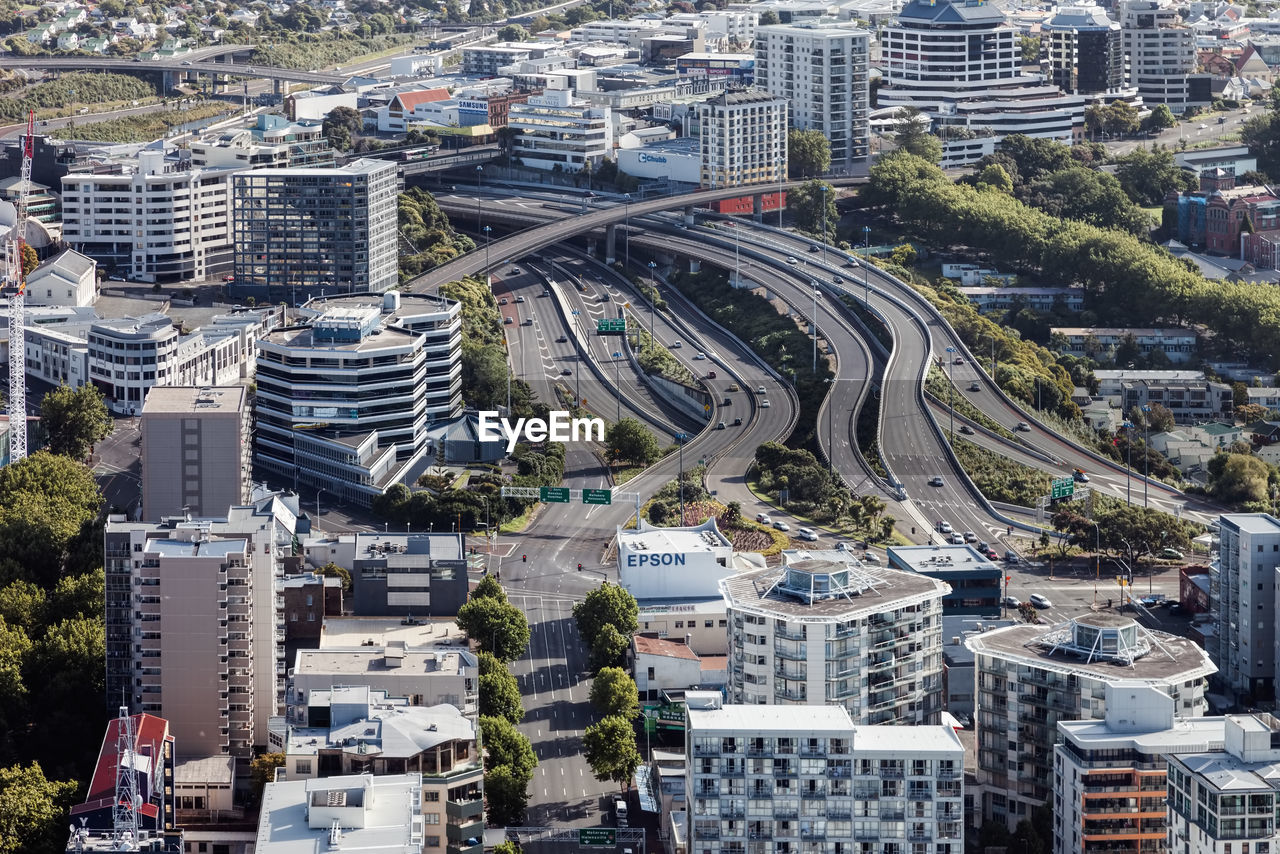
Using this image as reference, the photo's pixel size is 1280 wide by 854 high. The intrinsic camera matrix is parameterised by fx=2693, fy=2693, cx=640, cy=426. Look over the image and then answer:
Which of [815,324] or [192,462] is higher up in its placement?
[815,324]

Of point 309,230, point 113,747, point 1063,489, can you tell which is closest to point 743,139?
point 309,230

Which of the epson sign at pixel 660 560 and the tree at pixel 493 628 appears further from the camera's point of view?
the epson sign at pixel 660 560

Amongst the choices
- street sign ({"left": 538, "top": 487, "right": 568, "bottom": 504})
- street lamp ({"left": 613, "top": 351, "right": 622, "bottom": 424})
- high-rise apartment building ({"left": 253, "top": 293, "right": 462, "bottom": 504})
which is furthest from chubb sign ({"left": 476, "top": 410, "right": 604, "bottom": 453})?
street sign ({"left": 538, "top": 487, "right": 568, "bottom": 504})

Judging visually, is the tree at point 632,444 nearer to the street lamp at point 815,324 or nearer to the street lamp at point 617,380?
the street lamp at point 617,380

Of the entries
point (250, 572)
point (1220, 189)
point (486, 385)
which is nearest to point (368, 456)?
point (486, 385)

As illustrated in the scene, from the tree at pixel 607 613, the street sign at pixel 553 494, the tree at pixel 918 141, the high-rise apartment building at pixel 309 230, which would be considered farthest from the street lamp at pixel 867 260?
the tree at pixel 607 613

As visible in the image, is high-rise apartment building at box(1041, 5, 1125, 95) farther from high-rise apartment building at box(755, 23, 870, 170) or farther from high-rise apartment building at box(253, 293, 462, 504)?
high-rise apartment building at box(253, 293, 462, 504)

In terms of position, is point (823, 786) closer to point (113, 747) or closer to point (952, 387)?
point (113, 747)
